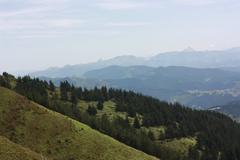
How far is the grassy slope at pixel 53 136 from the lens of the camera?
89.8 m

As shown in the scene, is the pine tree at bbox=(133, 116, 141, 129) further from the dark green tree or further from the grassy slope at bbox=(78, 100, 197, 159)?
the dark green tree

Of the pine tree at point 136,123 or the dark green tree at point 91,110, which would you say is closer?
the dark green tree at point 91,110

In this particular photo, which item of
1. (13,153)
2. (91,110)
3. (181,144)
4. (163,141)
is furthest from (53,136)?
(181,144)

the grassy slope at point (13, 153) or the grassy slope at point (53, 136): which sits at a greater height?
the grassy slope at point (13, 153)

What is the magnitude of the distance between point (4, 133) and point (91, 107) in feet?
300

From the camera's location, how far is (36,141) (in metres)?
92.2

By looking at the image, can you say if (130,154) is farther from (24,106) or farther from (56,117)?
(24,106)

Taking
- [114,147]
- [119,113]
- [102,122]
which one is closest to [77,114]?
[102,122]

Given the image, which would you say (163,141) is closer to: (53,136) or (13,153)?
(53,136)

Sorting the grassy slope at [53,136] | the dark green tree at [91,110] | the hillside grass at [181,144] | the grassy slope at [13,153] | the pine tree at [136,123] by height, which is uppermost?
the grassy slope at [13,153]

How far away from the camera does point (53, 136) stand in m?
95.8

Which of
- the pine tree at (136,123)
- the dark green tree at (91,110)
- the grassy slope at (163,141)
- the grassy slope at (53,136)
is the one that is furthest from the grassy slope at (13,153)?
the pine tree at (136,123)

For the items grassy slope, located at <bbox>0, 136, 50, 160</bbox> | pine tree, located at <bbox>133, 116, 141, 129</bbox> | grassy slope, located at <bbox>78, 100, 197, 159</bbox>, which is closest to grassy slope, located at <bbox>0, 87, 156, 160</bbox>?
grassy slope, located at <bbox>0, 136, 50, 160</bbox>

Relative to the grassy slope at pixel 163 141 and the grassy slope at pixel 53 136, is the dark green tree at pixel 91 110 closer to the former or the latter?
the grassy slope at pixel 163 141
